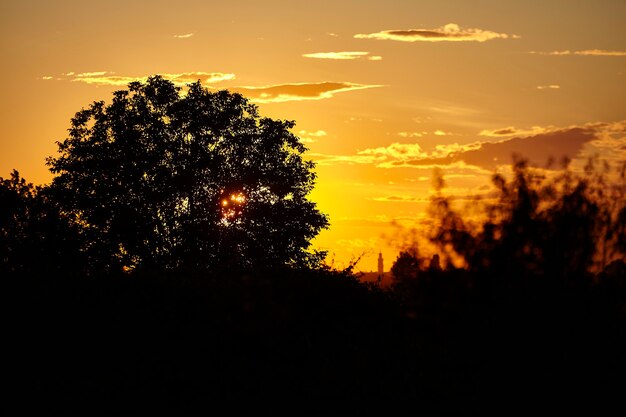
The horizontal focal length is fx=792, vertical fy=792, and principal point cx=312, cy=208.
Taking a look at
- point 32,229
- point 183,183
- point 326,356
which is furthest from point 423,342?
point 32,229

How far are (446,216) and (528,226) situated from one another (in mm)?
1388

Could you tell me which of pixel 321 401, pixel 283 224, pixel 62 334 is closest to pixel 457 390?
pixel 321 401

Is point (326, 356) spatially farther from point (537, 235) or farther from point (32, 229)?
point (32, 229)

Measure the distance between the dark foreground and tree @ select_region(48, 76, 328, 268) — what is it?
24.9 m

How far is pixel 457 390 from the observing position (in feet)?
41.4

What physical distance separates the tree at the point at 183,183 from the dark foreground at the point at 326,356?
24875 millimetres

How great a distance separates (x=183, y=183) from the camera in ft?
138

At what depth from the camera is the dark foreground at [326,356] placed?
1264 centimetres

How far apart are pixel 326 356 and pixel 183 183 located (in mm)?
29343

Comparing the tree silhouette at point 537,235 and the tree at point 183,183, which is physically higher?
the tree at point 183,183

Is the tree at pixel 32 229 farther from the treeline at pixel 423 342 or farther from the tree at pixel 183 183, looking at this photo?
the treeline at pixel 423 342

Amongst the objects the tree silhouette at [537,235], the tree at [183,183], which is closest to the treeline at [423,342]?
the tree silhouette at [537,235]

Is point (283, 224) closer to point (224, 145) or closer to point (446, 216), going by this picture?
point (224, 145)

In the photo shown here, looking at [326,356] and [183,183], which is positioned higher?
[183,183]
